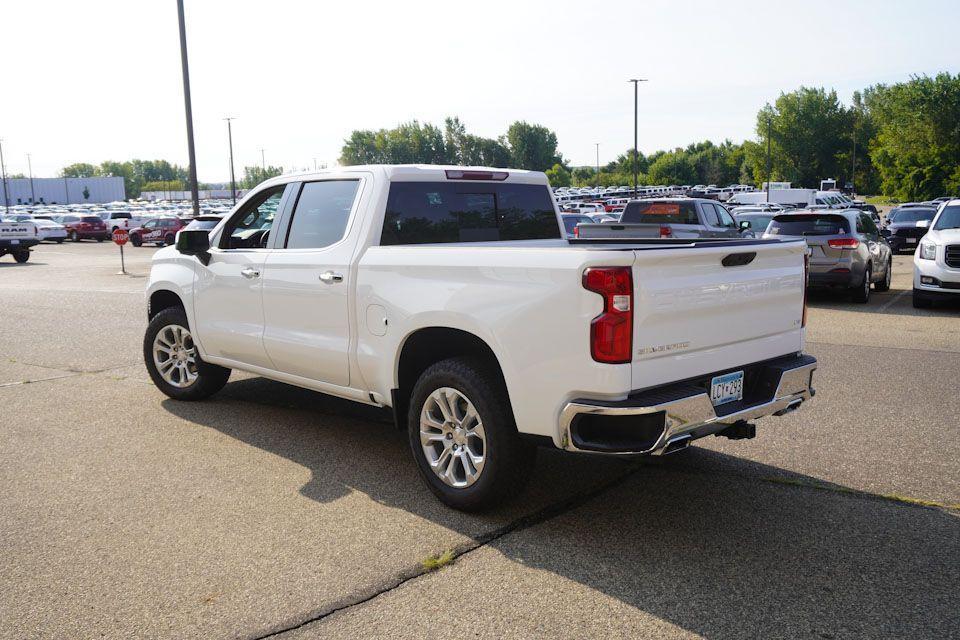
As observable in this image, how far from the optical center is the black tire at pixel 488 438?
4.26 metres

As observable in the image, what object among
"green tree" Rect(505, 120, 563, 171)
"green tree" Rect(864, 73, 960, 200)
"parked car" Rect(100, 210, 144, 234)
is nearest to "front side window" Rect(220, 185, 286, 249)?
"parked car" Rect(100, 210, 144, 234)

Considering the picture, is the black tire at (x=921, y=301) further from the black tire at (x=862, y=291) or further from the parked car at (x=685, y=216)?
the parked car at (x=685, y=216)

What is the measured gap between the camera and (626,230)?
14516mm

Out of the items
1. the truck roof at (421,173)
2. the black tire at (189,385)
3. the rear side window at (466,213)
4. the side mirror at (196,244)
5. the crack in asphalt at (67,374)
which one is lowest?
the crack in asphalt at (67,374)

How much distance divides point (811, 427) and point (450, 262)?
3238 mm

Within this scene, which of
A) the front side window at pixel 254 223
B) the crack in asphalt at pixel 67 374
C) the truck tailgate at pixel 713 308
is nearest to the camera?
the truck tailgate at pixel 713 308

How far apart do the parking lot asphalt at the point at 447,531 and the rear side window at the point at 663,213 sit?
9.82m

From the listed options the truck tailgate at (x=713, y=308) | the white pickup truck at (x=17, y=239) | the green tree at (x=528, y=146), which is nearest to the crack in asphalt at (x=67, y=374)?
the truck tailgate at (x=713, y=308)

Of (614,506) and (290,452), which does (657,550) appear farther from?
(290,452)

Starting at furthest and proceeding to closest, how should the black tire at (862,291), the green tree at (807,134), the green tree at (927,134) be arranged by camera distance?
A: the green tree at (807,134)
the green tree at (927,134)
the black tire at (862,291)

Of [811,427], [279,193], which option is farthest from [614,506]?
[279,193]

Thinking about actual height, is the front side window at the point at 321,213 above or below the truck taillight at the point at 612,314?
above

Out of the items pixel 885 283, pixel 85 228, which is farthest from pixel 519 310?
pixel 85 228

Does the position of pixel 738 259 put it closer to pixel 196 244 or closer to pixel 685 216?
pixel 196 244
